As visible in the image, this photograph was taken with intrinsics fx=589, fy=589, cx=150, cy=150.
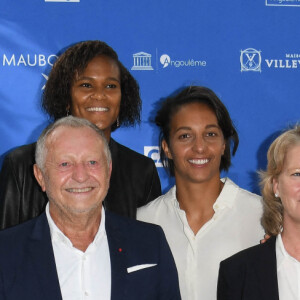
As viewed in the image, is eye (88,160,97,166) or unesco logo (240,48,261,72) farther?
unesco logo (240,48,261,72)

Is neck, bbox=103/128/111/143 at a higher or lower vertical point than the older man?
higher

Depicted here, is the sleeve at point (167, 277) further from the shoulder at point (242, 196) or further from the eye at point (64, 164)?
the shoulder at point (242, 196)

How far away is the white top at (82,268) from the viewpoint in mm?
2133

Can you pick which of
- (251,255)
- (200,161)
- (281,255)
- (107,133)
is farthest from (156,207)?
(281,255)

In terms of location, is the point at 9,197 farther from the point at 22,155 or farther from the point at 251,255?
the point at 251,255

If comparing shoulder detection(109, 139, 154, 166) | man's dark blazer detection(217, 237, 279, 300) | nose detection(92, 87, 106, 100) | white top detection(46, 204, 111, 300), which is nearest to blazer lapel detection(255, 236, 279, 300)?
man's dark blazer detection(217, 237, 279, 300)

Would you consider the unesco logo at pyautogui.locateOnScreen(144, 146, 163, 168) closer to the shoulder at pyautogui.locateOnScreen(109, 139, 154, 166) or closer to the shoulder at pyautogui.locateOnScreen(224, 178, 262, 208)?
the shoulder at pyautogui.locateOnScreen(109, 139, 154, 166)

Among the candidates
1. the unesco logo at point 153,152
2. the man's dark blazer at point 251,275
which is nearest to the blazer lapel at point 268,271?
the man's dark blazer at point 251,275

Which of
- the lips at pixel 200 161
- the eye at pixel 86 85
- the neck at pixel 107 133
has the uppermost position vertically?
the eye at pixel 86 85

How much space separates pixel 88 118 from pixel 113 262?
104cm

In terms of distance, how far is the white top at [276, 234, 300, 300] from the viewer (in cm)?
223

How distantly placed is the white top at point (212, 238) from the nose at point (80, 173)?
755 millimetres

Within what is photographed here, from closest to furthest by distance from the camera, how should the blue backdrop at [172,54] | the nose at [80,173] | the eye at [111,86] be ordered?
1. the nose at [80,173]
2. the eye at [111,86]
3. the blue backdrop at [172,54]

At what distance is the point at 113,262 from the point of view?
2.21 m
